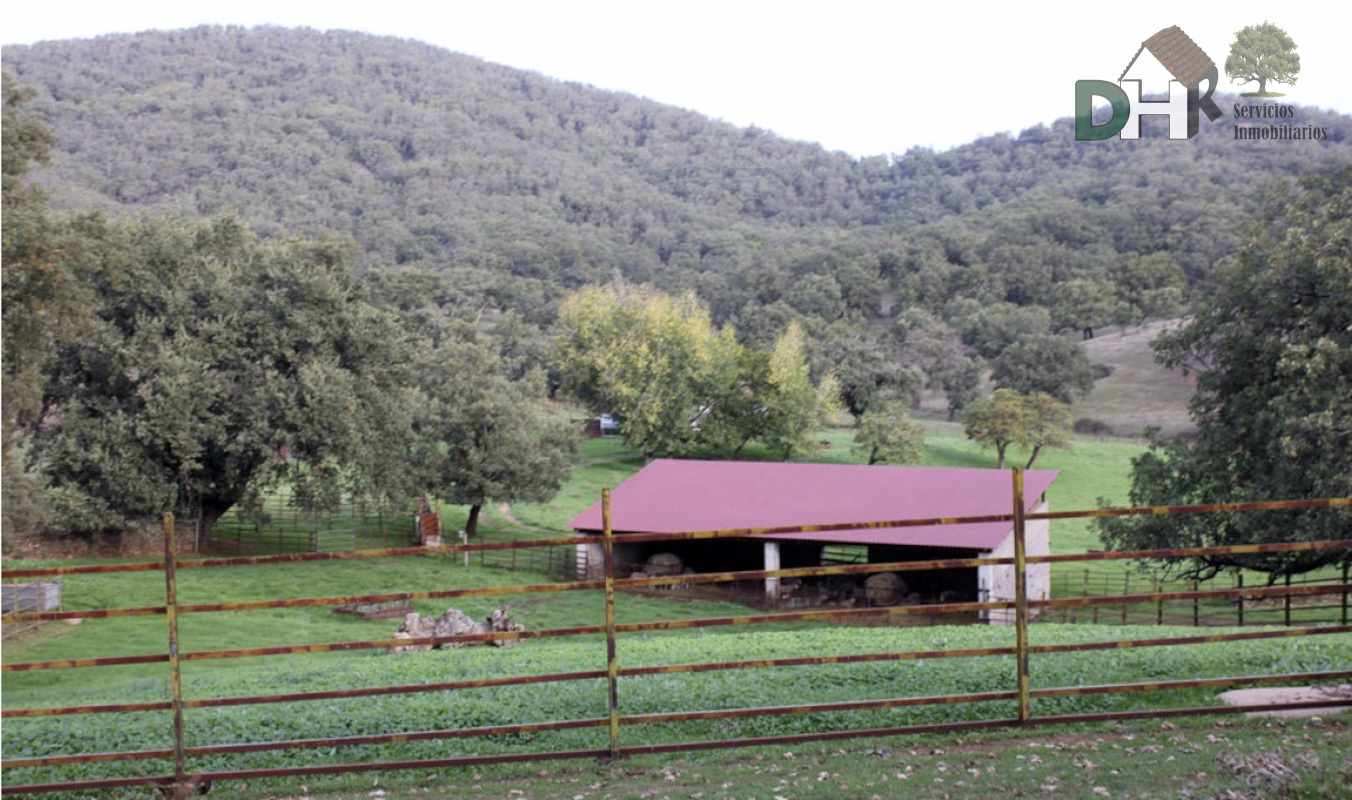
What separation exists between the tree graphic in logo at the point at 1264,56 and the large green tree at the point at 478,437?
31.6m

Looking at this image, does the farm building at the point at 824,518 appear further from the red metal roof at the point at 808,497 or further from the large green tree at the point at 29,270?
the large green tree at the point at 29,270

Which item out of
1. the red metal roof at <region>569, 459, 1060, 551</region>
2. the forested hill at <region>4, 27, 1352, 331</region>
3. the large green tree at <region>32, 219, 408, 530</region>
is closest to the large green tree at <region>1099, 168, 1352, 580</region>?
the red metal roof at <region>569, 459, 1060, 551</region>

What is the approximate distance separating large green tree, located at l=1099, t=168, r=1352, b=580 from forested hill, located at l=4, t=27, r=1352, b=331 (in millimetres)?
46168

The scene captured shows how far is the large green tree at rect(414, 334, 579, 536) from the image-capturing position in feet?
135

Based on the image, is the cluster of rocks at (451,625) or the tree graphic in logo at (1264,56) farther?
the tree graphic in logo at (1264,56)

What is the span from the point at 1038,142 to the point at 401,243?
107 meters

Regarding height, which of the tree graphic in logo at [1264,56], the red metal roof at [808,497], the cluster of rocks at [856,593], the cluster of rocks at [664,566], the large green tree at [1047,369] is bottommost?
the cluster of rocks at [856,593]

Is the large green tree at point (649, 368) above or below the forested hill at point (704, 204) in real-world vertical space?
below

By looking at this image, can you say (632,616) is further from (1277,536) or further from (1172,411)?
(1172,411)

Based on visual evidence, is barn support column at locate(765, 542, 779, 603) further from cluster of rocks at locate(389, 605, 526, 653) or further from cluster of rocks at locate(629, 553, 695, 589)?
cluster of rocks at locate(389, 605, 526, 653)

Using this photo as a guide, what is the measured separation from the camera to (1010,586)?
28203 millimetres

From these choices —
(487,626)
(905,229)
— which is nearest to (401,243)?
(905,229)

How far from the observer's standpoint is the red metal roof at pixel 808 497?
31.3 meters

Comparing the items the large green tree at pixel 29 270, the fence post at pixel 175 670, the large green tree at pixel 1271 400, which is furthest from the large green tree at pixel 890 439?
the fence post at pixel 175 670
